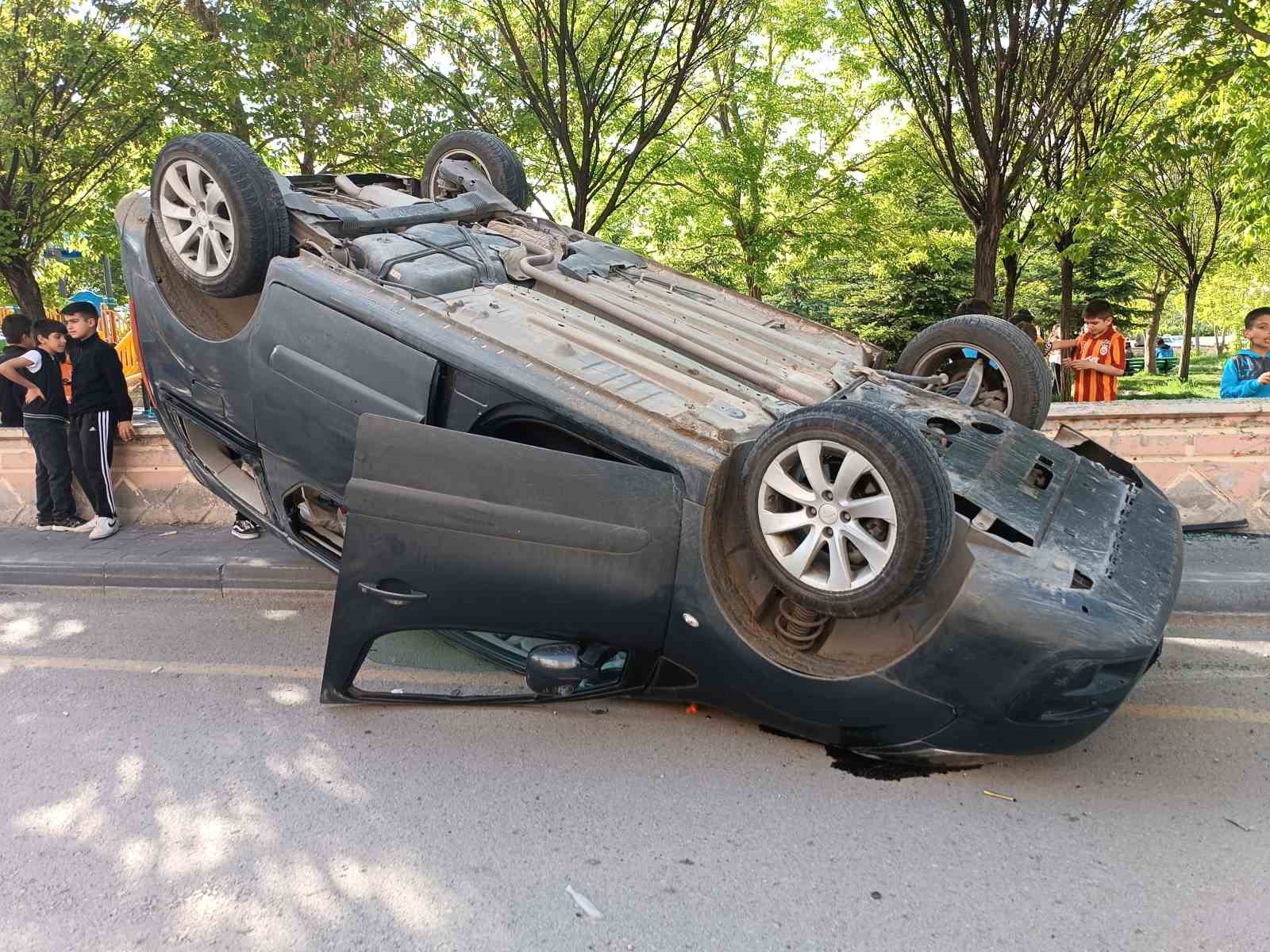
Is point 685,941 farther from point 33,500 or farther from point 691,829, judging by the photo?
point 33,500

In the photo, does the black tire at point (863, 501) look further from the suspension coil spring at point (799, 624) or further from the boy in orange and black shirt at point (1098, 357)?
the boy in orange and black shirt at point (1098, 357)

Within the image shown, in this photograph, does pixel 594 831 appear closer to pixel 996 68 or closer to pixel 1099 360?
pixel 1099 360

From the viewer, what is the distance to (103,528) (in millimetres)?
6469

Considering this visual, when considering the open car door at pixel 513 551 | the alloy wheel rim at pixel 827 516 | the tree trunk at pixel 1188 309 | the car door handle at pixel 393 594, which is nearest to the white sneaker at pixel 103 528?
the open car door at pixel 513 551

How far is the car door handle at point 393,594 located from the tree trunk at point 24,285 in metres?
9.59

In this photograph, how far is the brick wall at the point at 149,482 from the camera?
6.75 meters

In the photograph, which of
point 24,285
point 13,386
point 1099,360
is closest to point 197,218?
point 13,386

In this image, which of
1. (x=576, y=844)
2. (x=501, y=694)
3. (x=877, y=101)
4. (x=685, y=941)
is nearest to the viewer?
(x=685, y=941)

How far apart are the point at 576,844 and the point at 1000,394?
10.0 ft

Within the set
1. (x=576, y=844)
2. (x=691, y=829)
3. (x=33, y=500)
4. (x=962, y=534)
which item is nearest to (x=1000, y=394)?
(x=962, y=534)

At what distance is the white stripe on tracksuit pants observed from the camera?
21.2 ft

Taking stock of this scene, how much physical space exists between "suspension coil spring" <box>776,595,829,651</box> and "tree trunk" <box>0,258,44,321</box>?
1071 centimetres

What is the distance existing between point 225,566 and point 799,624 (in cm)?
396

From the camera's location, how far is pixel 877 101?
14.6 metres
